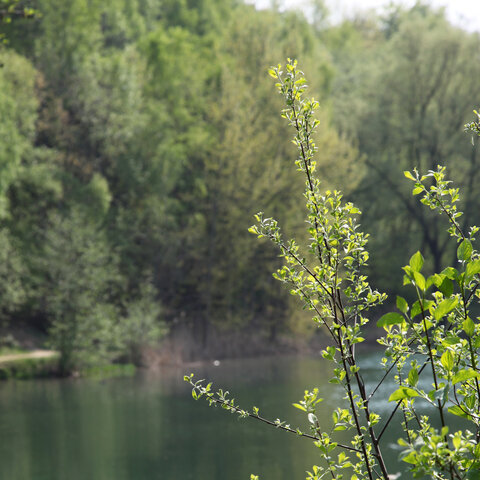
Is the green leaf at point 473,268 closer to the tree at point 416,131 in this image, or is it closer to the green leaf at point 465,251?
the green leaf at point 465,251

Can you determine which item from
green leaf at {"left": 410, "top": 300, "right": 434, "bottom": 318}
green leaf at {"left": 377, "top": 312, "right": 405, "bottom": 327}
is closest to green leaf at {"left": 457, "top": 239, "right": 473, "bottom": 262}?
green leaf at {"left": 410, "top": 300, "right": 434, "bottom": 318}

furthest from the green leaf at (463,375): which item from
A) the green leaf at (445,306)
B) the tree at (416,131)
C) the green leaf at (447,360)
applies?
the tree at (416,131)

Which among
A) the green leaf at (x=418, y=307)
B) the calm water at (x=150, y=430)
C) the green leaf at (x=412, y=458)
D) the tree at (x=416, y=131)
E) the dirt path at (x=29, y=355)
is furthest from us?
the tree at (x=416, y=131)

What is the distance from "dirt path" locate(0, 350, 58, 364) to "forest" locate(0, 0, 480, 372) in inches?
46.7

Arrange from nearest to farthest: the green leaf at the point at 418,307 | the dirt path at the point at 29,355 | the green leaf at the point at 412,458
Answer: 1. the green leaf at the point at 412,458
2. the green leaf at the point at 418,307
3. the dirt path at the point at 29,355

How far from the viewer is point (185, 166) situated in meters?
28.4

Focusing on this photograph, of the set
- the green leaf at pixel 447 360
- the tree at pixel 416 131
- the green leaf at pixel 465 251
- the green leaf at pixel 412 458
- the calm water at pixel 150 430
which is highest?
the tree at pixel 416 131

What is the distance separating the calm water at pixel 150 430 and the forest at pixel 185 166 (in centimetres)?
386

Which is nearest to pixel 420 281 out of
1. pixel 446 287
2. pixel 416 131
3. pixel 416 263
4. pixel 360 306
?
pixel 416 263

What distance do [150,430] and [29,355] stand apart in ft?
28.6

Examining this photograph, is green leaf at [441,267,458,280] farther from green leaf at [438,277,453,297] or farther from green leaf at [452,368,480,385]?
green leaf at [452,368,480,385]

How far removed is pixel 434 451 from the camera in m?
1.78

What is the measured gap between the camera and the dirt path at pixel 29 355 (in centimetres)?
2134

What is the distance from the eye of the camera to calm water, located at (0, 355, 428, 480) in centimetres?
1152
